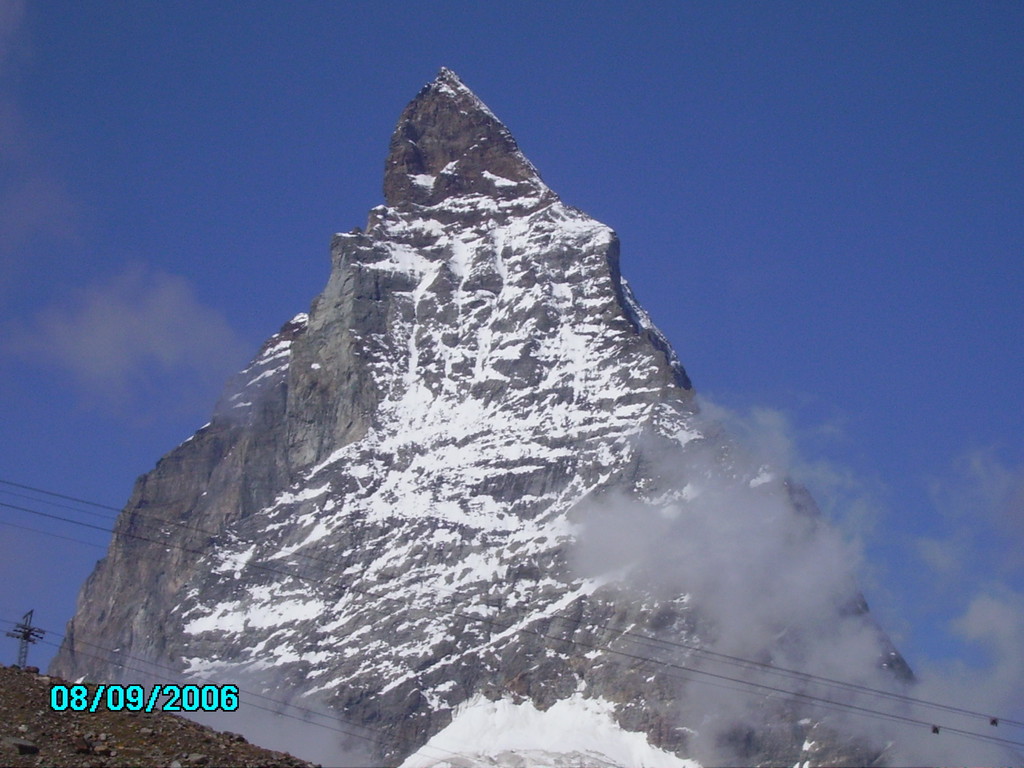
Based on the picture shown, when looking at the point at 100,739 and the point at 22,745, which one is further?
the point at 100,739

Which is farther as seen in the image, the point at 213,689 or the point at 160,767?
the point at 213,689

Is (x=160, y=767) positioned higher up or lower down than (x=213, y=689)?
lower down

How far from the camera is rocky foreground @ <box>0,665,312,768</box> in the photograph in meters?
60.8

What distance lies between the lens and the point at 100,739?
207ft

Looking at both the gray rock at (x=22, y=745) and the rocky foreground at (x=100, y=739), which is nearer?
the gray rock at (x=22, y=745)

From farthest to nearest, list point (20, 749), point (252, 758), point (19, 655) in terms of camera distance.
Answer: point (19, 655), point (252, 758), point (20, 749)

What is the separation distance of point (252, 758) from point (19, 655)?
26969 mm

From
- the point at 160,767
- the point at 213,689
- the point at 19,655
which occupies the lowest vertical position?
the point at 160,767

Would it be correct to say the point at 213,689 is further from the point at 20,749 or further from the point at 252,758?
the point at 20,749

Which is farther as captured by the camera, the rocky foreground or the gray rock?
the rocky foreground

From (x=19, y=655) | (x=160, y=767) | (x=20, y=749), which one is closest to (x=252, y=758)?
(x=160, y=767)

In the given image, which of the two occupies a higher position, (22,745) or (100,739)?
(100,739)

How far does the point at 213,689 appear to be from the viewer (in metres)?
68.2

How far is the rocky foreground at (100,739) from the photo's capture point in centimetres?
6081
